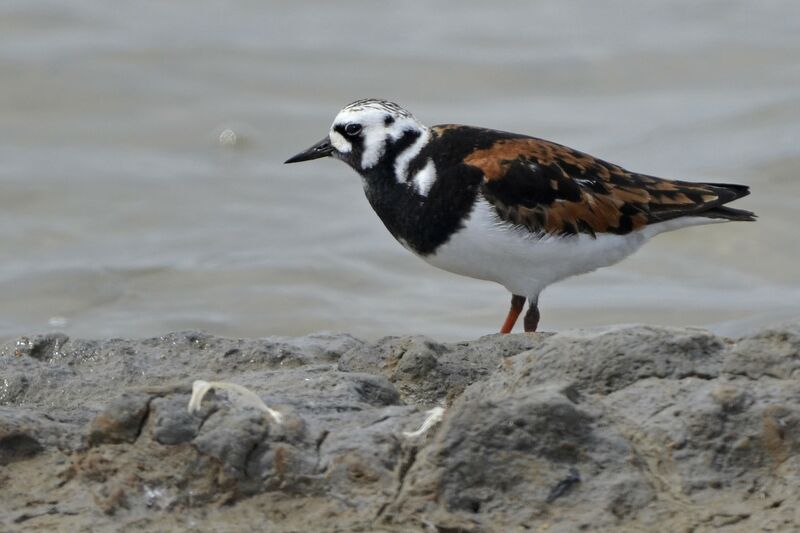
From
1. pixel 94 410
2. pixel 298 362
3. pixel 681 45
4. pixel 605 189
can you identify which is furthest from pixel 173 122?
pixel 94 410

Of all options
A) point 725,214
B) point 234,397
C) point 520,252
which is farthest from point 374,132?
point 234,397

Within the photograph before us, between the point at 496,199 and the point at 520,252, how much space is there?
0.70 feet

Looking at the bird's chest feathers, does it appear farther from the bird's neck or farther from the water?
the water

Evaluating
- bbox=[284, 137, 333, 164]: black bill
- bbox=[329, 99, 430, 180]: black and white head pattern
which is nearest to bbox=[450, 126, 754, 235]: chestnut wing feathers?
bbox=[329, 99, 430, 180]: black and white head pattern

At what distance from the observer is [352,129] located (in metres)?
4.73

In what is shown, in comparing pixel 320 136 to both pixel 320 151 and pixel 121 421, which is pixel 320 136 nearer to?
pixel 320 151

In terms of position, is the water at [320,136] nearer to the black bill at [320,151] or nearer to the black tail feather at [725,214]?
the black tail feather at [725,214]

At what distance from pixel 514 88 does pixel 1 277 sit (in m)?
4.13

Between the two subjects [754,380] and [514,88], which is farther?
[514,88]

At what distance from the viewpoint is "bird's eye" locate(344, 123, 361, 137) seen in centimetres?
472

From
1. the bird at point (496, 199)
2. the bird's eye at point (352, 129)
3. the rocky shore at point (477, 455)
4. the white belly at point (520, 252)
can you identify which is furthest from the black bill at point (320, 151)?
the rocky shore at point (477, 455)

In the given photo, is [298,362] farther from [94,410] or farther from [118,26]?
[118,26]

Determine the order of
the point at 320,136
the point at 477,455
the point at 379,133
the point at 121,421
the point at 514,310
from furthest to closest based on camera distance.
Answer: the point at 320,136
the point at 514,310
the point at 379,133
the point at 121,421
the point at 477,455

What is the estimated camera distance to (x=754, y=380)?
104 inches
